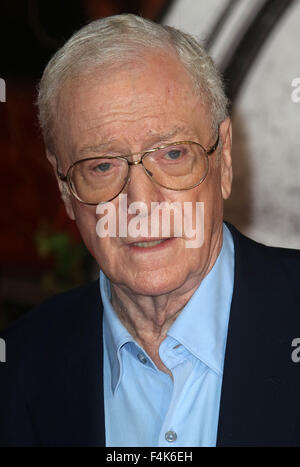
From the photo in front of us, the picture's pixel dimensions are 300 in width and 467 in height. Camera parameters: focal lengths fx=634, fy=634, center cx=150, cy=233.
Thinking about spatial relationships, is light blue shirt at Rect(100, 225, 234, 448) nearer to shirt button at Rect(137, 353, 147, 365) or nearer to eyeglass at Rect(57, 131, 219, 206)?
shirt button at Rect(137, 353, 147, 365)

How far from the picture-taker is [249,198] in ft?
7.45

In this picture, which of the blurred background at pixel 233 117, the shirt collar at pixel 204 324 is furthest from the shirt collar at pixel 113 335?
the blurred background at pixel 233 117

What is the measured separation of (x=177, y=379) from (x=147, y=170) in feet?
1.09

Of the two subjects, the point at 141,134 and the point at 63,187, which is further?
the point at 63,187

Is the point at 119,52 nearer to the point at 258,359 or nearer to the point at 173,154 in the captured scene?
the point at 173,154

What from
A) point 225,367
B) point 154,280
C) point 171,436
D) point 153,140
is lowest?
point 171,436

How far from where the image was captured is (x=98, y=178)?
1.02 m

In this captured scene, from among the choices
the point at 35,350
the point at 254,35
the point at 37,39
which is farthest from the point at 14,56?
the point at 35,350

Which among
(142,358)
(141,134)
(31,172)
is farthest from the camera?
(31,172)

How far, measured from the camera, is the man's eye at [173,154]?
1.00 m

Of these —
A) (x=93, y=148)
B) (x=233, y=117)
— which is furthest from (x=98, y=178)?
(x=233, y=117)

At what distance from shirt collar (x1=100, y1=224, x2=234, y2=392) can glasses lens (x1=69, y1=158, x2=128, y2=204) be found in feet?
0.70

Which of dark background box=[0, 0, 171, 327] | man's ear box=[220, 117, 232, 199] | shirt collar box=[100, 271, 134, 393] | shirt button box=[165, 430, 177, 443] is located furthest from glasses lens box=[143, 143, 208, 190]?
dark background box=[0, 0, 171, 327]

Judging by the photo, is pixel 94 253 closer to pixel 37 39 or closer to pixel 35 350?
pixel 35 350
